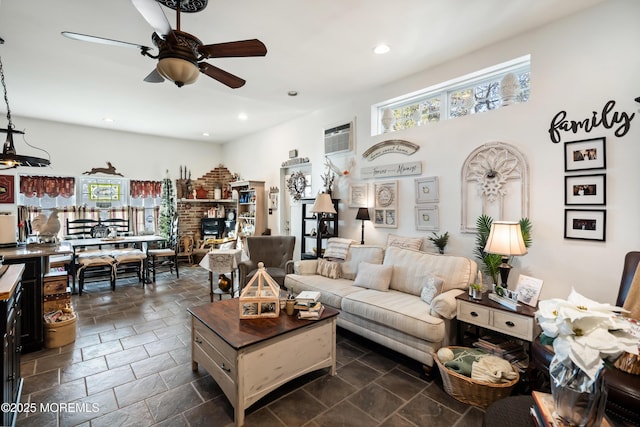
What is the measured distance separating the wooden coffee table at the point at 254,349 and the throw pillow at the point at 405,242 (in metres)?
1.51

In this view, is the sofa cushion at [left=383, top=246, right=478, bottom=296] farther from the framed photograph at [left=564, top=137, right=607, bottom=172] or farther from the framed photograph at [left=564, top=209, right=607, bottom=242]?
the framed photograph at [left=564, top=137, right=607, bottom=172]

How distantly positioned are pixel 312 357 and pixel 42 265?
273cm

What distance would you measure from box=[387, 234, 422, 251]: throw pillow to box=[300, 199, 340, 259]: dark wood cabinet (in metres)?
1.01

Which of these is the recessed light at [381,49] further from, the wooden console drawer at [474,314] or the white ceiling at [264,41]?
the wooden console drawer at [474,314]

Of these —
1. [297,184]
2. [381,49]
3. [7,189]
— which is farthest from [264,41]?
[7,189]

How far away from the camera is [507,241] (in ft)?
7.86

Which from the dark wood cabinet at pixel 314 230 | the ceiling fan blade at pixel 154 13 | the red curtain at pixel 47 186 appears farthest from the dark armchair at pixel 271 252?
the red curtain at pixel 47 186

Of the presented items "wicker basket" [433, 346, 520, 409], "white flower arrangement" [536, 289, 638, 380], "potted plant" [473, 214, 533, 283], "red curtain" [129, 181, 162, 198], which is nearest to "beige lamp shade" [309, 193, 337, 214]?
"potted plant" [473, 214, 533, 283]

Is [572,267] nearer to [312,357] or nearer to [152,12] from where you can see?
[312,357]

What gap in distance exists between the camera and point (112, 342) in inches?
118

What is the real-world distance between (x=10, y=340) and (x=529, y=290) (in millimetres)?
3553

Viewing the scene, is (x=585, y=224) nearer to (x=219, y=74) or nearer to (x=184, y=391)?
(x=219, y=74)

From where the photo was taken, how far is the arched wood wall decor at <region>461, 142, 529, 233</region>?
2828mm

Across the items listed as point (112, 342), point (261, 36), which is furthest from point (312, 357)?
point (261, 36)
